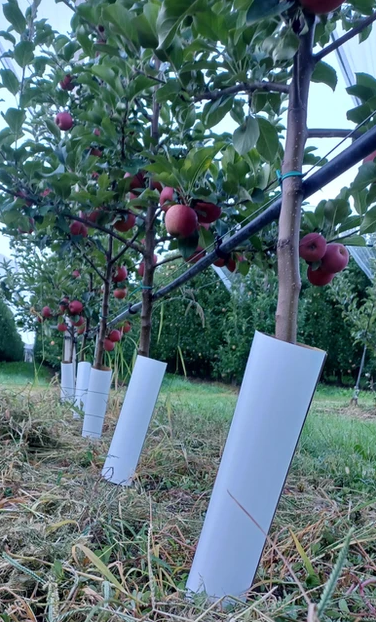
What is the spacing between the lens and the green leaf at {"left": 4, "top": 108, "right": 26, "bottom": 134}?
1.05 meters

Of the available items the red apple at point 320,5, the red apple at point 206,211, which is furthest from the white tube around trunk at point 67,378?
the red apple at point 320,5

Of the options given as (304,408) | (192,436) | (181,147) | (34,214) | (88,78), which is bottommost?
(192,436)

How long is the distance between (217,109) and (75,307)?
149 centimetres

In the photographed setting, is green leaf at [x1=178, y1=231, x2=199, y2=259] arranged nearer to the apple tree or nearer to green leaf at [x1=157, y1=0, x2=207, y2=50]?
the apple tree

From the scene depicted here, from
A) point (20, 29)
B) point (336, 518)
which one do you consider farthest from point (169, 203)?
point (20, 29)

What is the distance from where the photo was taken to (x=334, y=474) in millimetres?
1288

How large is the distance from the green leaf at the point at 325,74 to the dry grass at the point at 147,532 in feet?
2.17

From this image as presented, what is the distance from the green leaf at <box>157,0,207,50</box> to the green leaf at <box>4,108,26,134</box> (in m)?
0.62

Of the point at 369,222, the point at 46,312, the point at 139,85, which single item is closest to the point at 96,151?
the point at 139,85

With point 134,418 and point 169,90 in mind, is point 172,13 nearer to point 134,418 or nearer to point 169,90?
point 169,90

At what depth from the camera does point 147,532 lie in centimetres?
77

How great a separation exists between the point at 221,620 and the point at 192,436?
3.89ft

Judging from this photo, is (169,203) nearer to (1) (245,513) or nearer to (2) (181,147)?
(2) (181,147)

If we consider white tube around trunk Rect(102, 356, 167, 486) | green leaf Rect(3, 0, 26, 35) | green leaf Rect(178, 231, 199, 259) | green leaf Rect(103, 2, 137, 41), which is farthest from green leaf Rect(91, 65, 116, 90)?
white tube around trunk Rect(102, 356, 167, 486)
